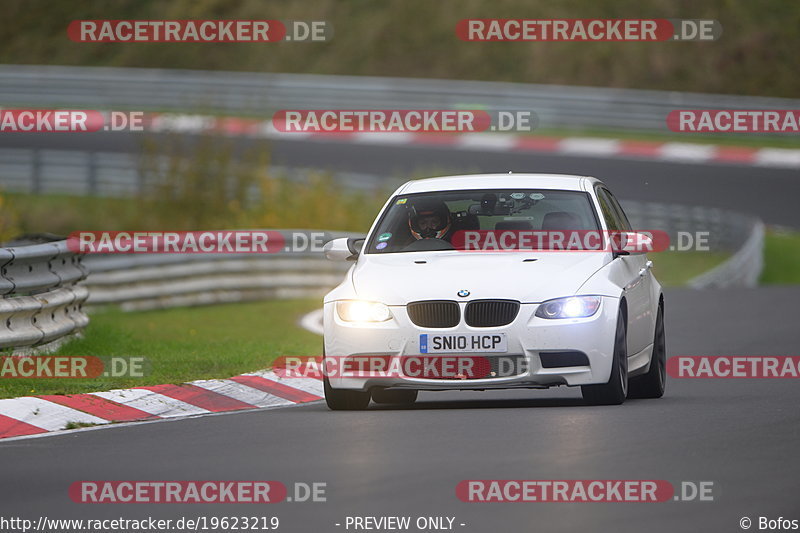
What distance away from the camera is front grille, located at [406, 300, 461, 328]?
1162 cm

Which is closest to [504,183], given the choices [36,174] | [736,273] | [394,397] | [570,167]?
[394,397]

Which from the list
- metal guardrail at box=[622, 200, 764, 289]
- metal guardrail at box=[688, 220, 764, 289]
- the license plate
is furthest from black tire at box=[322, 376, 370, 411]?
metal guardrail at box=[622, 200, 764, 289]

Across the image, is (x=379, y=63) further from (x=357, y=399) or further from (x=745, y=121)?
(x=357, y=399)

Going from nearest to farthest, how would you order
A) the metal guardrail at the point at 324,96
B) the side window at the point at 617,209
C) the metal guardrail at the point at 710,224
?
1. the side window at the point at 617,209
2. the metal guardrail at the point at 710,224
3. the metal guardrail at the point at 324,96

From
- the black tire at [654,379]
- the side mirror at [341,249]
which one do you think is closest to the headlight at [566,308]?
the black tire at [654,379]

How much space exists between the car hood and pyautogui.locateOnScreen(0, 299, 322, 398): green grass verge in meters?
2.34

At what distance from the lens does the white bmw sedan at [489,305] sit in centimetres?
1152

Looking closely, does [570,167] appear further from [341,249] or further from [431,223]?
[341,249]

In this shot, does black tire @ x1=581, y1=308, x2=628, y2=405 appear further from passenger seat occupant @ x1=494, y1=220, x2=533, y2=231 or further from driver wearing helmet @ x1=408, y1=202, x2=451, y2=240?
driver wearing helmet @ x1=408, y1=202, x2=451, y2=240

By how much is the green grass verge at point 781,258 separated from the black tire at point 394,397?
56.0ft

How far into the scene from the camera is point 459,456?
9469mm

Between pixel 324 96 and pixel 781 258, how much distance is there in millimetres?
15071

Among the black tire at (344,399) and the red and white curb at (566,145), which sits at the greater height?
the red and white curb at (566,145)

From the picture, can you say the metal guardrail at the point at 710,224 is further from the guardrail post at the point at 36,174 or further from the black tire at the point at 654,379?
the black tire at the point at 654,379
